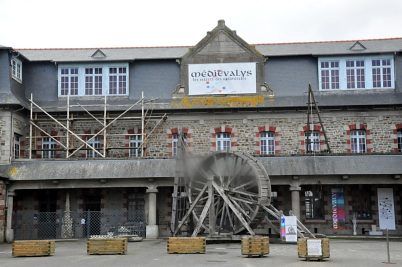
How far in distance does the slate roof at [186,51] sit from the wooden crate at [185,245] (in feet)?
49.6

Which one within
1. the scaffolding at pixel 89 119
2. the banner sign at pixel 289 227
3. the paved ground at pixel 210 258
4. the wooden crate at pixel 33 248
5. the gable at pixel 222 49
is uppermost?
the gable at pixel 222 49

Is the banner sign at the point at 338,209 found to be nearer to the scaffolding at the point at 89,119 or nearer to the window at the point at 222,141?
the window at the point at 222,141

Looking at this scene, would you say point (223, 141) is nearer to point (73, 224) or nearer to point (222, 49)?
point (222, 49)

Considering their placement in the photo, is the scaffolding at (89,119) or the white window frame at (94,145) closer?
the scaffolding at (89,119)

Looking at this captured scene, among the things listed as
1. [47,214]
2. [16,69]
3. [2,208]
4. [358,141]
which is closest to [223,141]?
[358,141]

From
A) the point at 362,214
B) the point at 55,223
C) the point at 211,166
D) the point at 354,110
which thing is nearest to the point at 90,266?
the point at 211,166

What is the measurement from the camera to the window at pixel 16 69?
3164cm

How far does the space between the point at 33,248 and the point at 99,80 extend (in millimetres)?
15432

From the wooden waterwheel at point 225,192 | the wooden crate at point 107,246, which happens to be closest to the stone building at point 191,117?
the wooden waterwheel at point 225,192

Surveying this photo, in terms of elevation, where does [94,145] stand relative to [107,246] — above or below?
above

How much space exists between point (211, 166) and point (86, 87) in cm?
1101

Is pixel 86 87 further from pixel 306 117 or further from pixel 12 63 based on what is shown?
pixel 306 117

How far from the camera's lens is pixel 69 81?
111 ft

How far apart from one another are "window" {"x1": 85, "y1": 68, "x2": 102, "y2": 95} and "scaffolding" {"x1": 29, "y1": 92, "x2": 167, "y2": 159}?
1.10 meters
